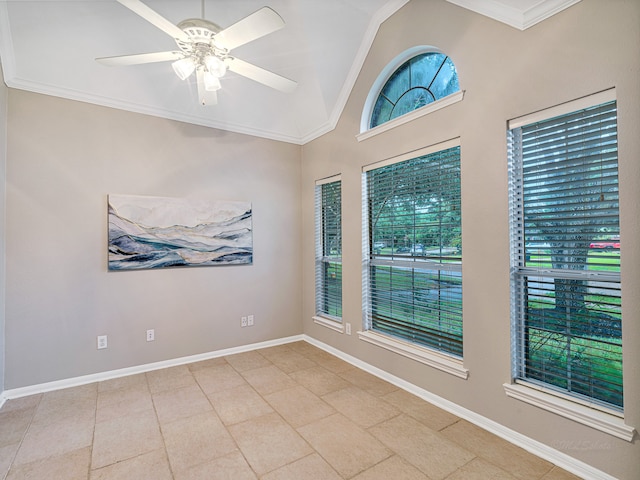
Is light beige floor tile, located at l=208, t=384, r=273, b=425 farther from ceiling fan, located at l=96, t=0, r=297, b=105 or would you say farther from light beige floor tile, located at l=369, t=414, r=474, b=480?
ceiling fan, located at l=96, t=0, r=297, b=105

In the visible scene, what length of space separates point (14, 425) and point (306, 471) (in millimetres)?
2215

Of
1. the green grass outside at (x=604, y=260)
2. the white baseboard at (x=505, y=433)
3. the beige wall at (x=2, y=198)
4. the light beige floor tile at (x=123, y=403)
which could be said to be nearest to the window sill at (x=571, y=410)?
the white baseboard at (x=505, y=433)

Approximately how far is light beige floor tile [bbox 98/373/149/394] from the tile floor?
18 mm

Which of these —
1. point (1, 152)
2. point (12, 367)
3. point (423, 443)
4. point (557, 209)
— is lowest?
point (423, 443)

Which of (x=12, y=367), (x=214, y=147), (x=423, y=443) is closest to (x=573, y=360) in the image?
Answer: (x=423, y=443)

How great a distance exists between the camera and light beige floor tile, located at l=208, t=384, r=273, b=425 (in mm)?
2516

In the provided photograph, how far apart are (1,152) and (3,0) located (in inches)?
44.3

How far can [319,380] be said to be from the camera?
315 cm

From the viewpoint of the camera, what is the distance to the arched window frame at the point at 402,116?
2557 mm

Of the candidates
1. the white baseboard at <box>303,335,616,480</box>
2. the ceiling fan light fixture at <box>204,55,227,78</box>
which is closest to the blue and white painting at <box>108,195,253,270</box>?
the ceiling fan light fixture at <box>204,55,227,78</box>

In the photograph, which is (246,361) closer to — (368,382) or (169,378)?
(169,378)

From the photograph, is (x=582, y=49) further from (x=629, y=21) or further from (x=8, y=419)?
(x=8, y=419)

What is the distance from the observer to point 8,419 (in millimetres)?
2506

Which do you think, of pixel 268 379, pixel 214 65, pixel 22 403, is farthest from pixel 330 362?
pixel 214 65
